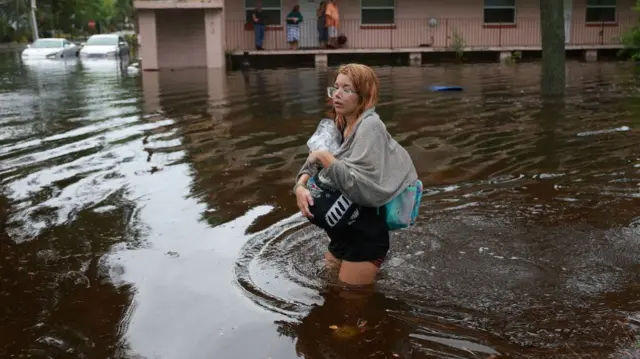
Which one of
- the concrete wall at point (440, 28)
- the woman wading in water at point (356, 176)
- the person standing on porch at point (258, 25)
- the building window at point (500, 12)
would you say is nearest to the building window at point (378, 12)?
the concrete wall at point (440, 28)

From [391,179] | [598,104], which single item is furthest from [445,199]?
[598,104]

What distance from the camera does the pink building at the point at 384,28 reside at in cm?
2592

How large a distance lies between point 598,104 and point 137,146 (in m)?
8.34

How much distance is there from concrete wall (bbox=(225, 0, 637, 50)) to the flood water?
17.0 m

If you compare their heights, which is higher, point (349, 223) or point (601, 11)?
point (601, 11)

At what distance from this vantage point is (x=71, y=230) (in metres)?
5.73

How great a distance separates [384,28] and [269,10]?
4643 millimetres

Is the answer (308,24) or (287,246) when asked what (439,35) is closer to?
(308,24)

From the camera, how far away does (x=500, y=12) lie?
1168 inches

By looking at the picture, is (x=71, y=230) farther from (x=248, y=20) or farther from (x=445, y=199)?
(x=248, y=20)

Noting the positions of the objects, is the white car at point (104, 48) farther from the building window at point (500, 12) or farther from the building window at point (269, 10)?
the building window at point (500, 12)

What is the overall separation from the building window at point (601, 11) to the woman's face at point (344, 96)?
28842 mm

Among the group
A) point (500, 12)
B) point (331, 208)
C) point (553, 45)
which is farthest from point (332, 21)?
point (331, 208)

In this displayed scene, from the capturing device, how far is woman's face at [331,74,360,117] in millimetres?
3873
